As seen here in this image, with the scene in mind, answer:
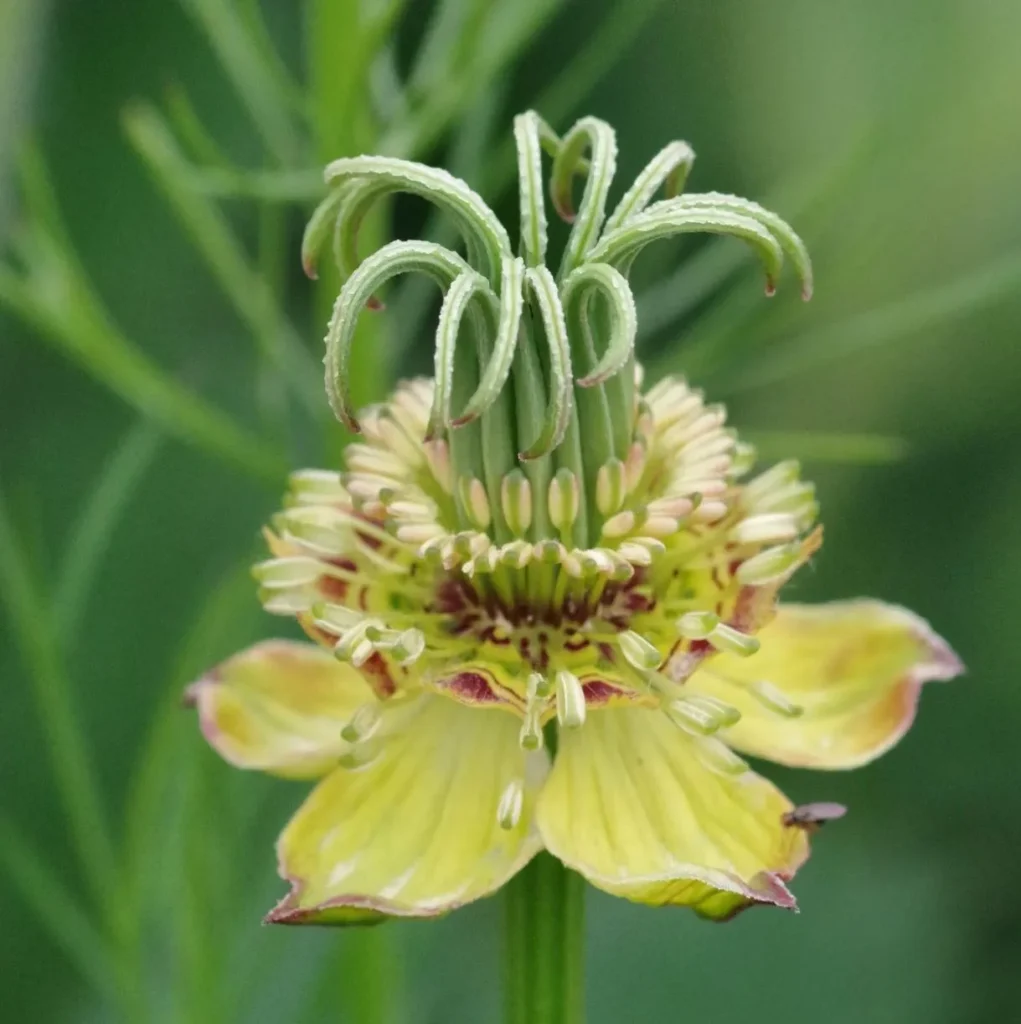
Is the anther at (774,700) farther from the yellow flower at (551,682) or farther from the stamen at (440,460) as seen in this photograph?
the stamen at (440,460)

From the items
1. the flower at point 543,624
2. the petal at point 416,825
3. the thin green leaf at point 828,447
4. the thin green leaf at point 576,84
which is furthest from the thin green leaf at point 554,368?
the thin green leaf at point 576,84

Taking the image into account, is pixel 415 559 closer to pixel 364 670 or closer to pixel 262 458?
pixel 364 670

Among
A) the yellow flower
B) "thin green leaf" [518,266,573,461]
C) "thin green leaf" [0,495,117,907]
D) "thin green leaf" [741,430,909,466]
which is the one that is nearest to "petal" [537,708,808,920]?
the yellow flower

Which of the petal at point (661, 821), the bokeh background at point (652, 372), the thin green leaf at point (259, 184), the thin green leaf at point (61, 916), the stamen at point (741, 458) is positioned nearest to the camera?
the petal at point (661, 821)

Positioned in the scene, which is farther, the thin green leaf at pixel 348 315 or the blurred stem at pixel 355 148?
the blurred stem at pixel 355 148

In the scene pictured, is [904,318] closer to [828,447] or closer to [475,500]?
[828,447]

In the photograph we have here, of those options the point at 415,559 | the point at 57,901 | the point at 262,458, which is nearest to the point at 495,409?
the point at 415,559
